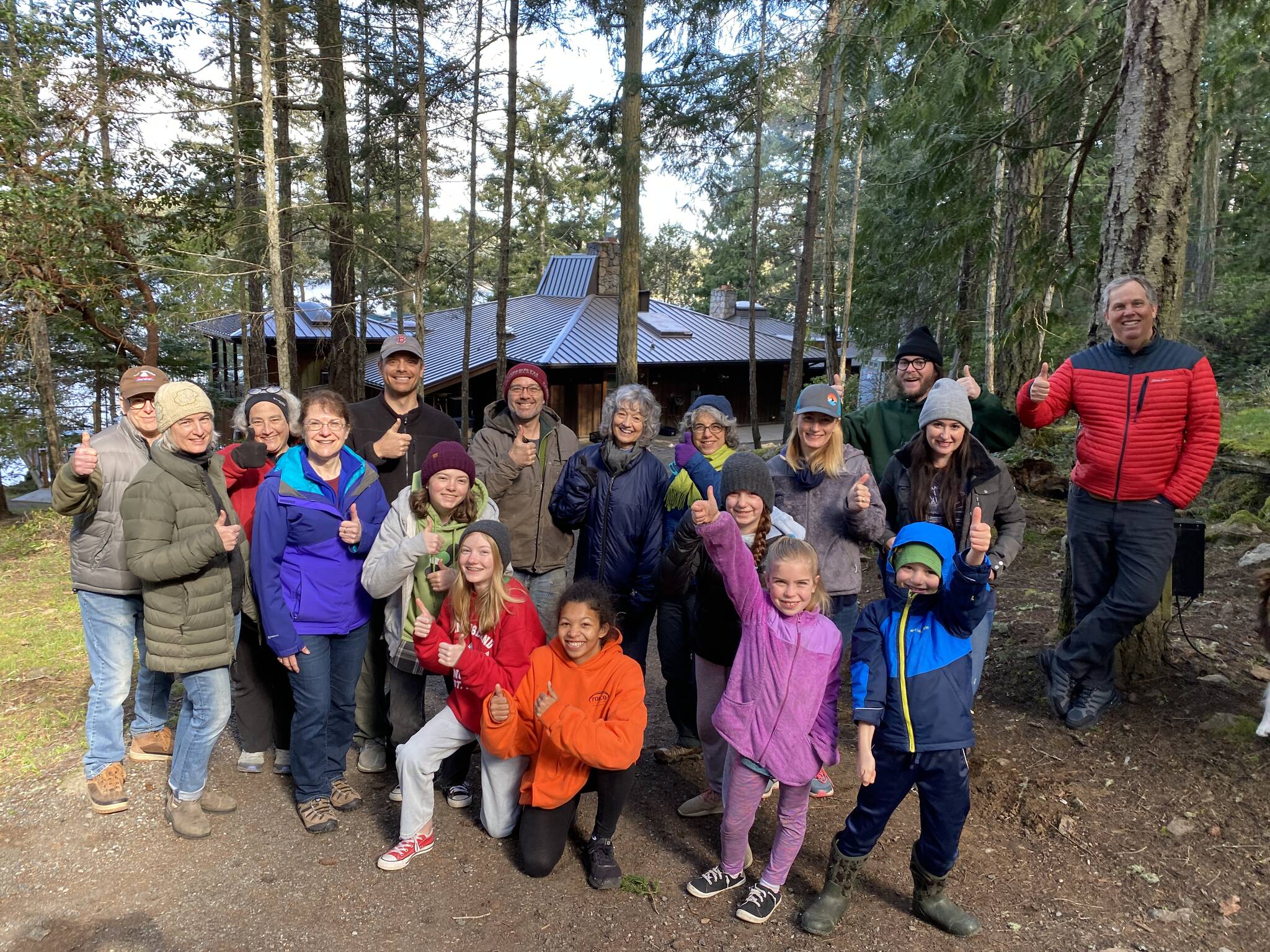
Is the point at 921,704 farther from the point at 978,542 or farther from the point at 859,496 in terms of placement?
the point at 859,496

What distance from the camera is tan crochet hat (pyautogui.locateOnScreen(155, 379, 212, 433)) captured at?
134 inches

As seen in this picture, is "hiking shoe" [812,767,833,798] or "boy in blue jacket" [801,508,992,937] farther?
"hiking shoe" [812,767,833,798]

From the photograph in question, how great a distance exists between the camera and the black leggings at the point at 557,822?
3.31 metres

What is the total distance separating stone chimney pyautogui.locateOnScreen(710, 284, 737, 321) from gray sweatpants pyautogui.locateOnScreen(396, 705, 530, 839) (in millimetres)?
30569

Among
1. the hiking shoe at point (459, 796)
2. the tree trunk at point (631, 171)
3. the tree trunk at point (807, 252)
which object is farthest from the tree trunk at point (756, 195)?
the hiking shoe at point (459, 796)

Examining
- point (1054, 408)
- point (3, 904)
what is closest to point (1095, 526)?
point (1054, 408)

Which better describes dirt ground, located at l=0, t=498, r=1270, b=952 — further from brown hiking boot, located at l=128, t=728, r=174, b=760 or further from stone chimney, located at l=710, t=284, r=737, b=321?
stone chimney, located at l=710, t=284, r=737, b=321

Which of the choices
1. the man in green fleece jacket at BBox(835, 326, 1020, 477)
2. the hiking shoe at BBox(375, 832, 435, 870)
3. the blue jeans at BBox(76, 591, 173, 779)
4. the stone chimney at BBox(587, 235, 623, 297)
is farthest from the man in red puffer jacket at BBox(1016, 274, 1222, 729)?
the stone chimney at BBox(587, 235, 623, 297)

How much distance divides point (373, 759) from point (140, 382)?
91.1 inches

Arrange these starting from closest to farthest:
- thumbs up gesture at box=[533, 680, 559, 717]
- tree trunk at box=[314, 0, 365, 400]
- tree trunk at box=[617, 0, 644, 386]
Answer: thumbs up gesture at box=[533, 680, 559, 717] → tree trunk at box=[617, 0, 644, 386] → tree trunk at box=[314, 0, 365, 400]

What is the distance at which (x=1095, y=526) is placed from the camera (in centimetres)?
403

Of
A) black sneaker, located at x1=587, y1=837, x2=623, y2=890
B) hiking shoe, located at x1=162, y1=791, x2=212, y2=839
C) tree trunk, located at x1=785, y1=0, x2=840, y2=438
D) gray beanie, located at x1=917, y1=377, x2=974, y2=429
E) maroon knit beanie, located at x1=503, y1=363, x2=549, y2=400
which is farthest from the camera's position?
tree trunk, located at x1=785, y1=0, x2=840, y2=438

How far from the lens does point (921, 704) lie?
2.88 meters

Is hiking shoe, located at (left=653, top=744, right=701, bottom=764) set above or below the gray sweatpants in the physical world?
below
